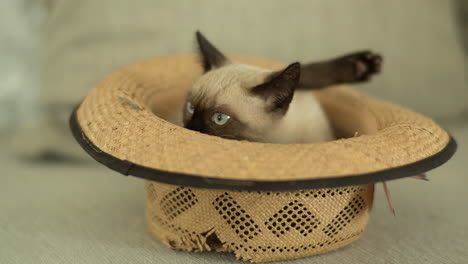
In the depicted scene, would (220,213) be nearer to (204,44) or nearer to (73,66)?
(204,44)

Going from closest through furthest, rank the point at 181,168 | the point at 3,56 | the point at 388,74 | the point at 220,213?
1. the point at 181,168
2. the point at 220,213
3. the point at 388,74
4. the point at 3,56

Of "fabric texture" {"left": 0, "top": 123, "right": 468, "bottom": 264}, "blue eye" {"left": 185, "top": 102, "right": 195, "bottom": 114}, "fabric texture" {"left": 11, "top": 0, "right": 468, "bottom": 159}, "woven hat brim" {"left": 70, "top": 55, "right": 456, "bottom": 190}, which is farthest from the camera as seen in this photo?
"fabric texture" {"left": 11, "top": 0, "right": 468, "bottom": 159}

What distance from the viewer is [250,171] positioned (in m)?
0.88

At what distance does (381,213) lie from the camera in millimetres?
1376

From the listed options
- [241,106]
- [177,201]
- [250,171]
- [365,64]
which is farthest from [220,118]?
[365,64]

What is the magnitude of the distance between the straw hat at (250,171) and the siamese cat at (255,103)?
0.44 ft

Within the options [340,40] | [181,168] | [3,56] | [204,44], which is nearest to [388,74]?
[340,40]

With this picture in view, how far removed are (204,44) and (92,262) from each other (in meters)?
0.59

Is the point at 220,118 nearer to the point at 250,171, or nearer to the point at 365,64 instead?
the point at 250,171

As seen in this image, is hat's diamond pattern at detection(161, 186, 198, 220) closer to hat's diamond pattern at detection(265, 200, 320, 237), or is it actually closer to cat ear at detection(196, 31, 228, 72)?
hat's diamond pattern at detection(265, 200, 320, 237)

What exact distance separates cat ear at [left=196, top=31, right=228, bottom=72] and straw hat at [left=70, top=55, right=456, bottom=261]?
190 millimetres

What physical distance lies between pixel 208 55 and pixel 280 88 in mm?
284

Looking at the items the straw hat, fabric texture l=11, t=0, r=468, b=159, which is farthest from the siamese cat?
fabric texture l=11, t=0, r=468, b=159

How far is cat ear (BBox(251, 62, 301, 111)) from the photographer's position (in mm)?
1097
